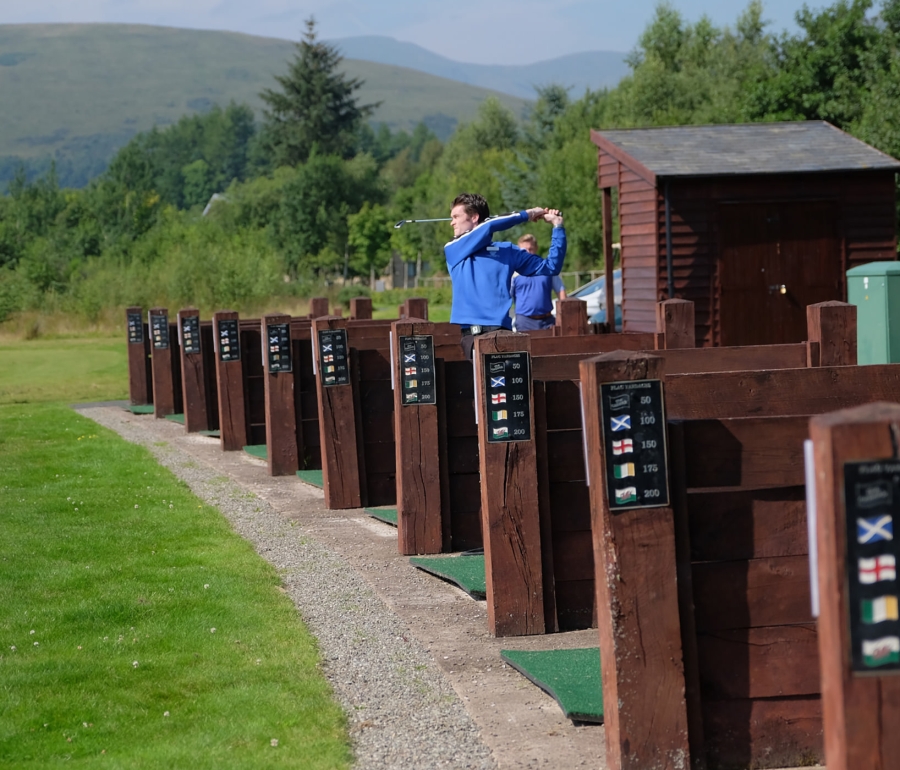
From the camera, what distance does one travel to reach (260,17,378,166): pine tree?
119750mm

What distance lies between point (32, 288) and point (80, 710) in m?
41.3

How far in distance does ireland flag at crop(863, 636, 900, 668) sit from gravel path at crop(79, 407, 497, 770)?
78.1 inches

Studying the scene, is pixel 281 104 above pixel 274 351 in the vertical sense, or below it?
above

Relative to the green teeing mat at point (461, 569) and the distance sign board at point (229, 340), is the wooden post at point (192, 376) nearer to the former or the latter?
the distance sign board at point (229, 340)

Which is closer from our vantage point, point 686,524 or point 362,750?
point 686,524

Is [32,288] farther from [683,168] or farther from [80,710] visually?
[80,710]

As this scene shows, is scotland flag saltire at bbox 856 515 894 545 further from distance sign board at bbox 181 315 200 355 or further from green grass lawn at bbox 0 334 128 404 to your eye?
green grass lawn at bbox 0 334 128 404

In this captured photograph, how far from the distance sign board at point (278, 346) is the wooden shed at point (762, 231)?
28.3 feet

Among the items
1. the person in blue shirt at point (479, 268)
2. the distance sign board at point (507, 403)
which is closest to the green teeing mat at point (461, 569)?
the distance sign board at point (507, 403)

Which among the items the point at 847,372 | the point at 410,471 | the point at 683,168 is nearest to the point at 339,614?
the point at 410,471

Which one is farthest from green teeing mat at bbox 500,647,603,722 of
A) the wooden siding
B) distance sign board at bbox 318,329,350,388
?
the wooden siding

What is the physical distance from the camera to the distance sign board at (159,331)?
20.3 meters

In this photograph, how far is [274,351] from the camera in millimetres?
13594

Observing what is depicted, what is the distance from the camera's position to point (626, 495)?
15.2 ft
